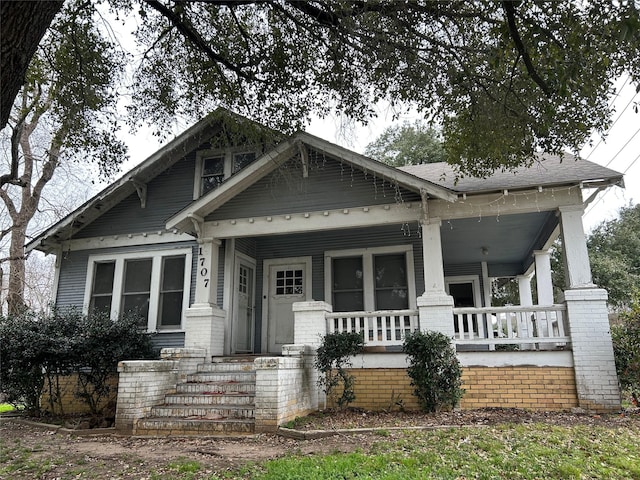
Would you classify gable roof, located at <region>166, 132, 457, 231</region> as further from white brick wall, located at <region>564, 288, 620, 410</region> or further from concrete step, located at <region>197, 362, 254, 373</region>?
white brick wall, located at <region>564, 288, 620, 410</region>

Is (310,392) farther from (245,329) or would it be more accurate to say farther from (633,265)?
(633,265)

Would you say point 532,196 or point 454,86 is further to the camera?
point 532,196

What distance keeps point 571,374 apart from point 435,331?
2.23m

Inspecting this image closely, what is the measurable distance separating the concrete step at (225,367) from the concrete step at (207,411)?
48.8 inches

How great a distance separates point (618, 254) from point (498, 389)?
22.0 meters

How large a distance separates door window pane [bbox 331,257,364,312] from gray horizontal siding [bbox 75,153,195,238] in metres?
4.01

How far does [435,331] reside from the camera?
7945 millimetres

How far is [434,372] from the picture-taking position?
7.52 meters

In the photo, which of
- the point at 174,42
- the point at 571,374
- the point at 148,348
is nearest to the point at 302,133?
the point at 174,42

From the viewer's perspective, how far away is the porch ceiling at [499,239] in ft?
32.5

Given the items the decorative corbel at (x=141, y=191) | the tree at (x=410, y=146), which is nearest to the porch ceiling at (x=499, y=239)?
the decorative corbel at (x=141, y=191)

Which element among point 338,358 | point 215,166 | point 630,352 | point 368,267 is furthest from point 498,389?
point 215,166

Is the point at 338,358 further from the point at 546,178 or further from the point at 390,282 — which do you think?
the point at 546,178

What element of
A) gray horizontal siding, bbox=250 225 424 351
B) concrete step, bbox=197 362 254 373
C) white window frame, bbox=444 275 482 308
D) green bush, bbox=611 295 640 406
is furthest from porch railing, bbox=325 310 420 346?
white window frame, bbox=444 275 482 308
